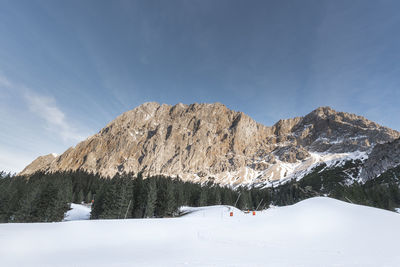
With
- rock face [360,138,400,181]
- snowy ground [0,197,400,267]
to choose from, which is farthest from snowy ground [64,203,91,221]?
rock face [360,138,400,181]

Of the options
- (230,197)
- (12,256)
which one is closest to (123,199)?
(12,256)

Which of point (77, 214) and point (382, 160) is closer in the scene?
point (77, 214)

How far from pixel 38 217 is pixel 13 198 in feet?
43.9

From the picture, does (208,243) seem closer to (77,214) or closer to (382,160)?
(77,214)

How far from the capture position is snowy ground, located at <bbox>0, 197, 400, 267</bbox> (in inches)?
248

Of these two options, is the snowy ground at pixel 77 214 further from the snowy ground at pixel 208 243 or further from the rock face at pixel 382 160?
the rock face at pixel 382 160

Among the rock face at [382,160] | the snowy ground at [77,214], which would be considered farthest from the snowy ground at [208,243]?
the rock face at [382,160]

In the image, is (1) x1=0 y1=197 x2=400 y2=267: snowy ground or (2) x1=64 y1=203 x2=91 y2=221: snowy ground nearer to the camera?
(1) x1=0 y1=197 x2=400 y2=267: snowy ground

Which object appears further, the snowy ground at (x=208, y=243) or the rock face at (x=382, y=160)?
the rock face at (x=382, y=160)

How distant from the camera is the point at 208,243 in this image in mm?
8820

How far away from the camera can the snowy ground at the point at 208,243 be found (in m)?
6.30

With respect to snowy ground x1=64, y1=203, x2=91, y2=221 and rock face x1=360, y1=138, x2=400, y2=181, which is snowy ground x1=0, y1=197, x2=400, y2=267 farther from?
rock face x1=360, y1=138, x2=400, y2=181

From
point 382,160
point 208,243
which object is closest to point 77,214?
point 208,243

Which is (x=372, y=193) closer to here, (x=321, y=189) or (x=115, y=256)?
(x=321, y=189)
